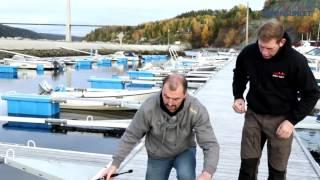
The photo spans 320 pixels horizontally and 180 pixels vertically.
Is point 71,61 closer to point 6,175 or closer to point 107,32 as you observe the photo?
point 6,175

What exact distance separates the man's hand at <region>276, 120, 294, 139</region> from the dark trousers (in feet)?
0.29

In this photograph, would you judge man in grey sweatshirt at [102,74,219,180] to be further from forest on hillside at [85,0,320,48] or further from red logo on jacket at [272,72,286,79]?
forest on hillside at [85,0,320,48]

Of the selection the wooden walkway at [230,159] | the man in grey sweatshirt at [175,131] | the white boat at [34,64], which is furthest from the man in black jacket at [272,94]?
the white boat at [34,64]

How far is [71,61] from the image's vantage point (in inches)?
1513

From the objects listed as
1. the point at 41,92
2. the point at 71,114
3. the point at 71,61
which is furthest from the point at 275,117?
the point at 71,61

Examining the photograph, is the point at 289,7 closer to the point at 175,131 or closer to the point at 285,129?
the point at 285,129

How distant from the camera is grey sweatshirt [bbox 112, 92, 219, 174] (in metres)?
2.99

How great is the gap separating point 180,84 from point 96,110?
11730 mm

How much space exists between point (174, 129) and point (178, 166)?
352 millimetres

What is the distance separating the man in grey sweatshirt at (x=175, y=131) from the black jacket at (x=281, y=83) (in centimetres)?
46

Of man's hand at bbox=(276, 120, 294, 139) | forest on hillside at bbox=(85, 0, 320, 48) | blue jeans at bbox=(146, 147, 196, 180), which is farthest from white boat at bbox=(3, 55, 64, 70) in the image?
forest on hillside at bbox=(85, 0, 320, 48)

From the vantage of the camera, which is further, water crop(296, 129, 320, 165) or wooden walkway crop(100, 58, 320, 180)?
water crop(296, 129, 320, 165)

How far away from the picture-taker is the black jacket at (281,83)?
3.09 meters

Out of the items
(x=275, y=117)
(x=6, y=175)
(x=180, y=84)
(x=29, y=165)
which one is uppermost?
(x=180, y=84)
